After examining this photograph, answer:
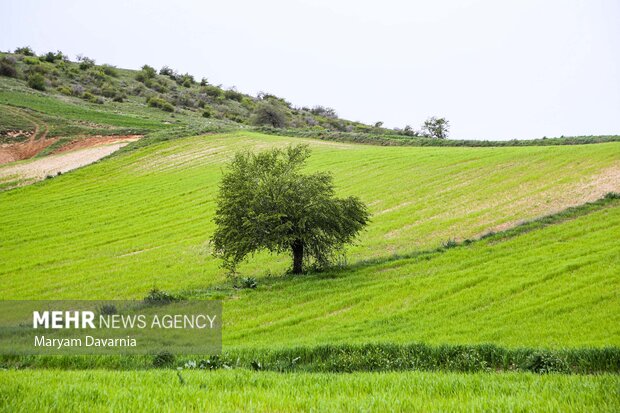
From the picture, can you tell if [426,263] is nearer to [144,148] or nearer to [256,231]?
[256,231]

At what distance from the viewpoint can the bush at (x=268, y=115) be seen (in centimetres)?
11048

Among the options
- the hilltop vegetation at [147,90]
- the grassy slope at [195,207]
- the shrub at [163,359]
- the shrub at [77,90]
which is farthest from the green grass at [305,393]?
the shrub at [77,90]

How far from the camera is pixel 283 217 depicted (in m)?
27.6

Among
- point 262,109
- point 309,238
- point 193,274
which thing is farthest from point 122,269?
point 262,109

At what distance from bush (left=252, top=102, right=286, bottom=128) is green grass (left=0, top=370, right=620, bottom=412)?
340ft

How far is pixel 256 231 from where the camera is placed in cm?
2672

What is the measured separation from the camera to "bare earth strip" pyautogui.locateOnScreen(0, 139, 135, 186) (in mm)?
59750

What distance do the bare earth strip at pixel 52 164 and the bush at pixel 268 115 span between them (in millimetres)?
41815

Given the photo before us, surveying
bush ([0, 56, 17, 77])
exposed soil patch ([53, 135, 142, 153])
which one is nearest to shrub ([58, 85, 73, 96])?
bush ([0, 56, 17, 77])

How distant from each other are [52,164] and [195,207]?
28291 millimetres

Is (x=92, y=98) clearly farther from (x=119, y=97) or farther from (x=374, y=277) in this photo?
(x=374, y=277)

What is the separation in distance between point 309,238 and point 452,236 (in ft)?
29.2

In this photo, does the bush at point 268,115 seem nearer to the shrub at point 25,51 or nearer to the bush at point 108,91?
the bush at point 108,91

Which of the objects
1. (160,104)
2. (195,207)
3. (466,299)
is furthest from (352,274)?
(160,104)
